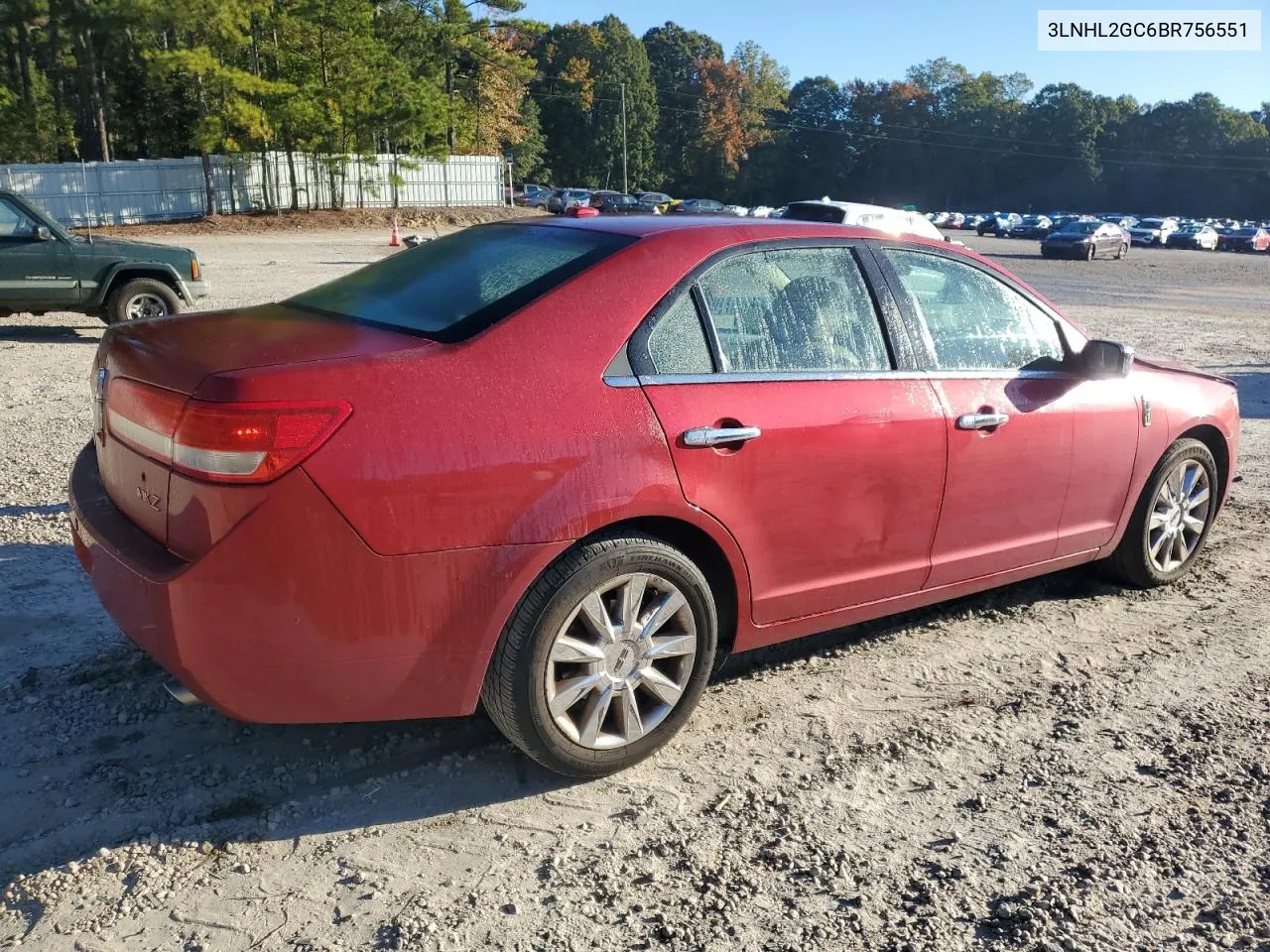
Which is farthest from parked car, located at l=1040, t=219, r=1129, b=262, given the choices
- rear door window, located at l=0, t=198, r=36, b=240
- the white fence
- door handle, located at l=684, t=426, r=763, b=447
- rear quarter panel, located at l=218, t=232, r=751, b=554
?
rear quarter panel, located at l=218, t=232, r=751, b=554

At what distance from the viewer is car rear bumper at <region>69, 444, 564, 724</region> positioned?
272 cm

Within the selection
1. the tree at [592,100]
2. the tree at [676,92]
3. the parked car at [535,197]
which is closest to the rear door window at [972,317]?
the parked car at [535,197]

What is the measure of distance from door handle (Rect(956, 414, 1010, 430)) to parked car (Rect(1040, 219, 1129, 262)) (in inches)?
1458

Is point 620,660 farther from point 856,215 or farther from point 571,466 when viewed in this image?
point 856,215

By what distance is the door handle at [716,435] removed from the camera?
10.6ft

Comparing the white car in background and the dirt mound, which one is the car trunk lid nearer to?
the white car in background

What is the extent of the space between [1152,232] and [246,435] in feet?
189

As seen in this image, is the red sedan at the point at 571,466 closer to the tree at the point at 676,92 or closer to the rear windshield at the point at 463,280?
the rear windshield at the point at 463,280

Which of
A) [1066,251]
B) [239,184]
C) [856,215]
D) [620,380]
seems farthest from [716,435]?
[239,184]

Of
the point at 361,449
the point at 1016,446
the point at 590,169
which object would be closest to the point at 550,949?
the point at 361,449

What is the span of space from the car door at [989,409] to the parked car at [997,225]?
60.5 m

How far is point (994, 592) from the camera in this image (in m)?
5.10

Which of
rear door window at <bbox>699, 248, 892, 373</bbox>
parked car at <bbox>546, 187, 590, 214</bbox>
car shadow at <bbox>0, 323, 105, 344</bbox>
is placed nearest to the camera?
rear door window at <bbox>699, 248, 892, 373</bbox>

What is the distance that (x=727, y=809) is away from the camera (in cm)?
316
